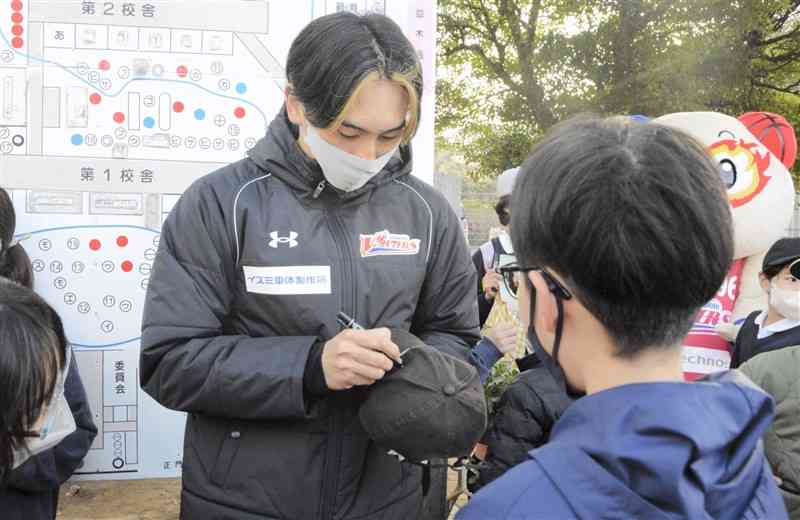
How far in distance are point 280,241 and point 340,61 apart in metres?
0.41

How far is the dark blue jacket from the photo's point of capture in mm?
948

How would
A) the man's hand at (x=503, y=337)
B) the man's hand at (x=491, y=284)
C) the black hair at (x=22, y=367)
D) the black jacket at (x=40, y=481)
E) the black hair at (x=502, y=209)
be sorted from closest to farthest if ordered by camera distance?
the black hair at (x=22, y=367), the black jacket at (x=40, y=481), the man's hand at (x=503, y=337), the man's hand at (x=491, y=284), the black hair at (x=502, y=209)

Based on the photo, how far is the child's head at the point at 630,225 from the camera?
1000 mm

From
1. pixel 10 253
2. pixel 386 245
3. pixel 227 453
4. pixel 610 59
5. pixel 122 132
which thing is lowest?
pixel 227 453

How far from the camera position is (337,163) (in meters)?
1.83

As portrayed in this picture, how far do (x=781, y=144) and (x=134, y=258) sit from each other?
3402mm

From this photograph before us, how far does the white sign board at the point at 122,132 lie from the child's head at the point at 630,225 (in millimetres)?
2710

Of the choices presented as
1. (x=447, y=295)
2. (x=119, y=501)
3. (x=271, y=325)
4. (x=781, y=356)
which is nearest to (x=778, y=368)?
(x=781, y=356)

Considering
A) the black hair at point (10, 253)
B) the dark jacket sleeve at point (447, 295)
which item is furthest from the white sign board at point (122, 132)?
the dark jacket sleeve at point (447, 295)

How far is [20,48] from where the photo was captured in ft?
11.8

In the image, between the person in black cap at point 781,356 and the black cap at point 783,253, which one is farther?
the black cap at point 783,253

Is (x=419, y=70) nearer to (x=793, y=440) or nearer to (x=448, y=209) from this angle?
(x=448, y=209)

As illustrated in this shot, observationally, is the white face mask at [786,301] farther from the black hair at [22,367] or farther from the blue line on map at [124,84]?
the black hair at [22,367]

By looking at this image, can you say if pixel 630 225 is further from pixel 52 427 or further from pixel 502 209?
→ pixel 502 209
